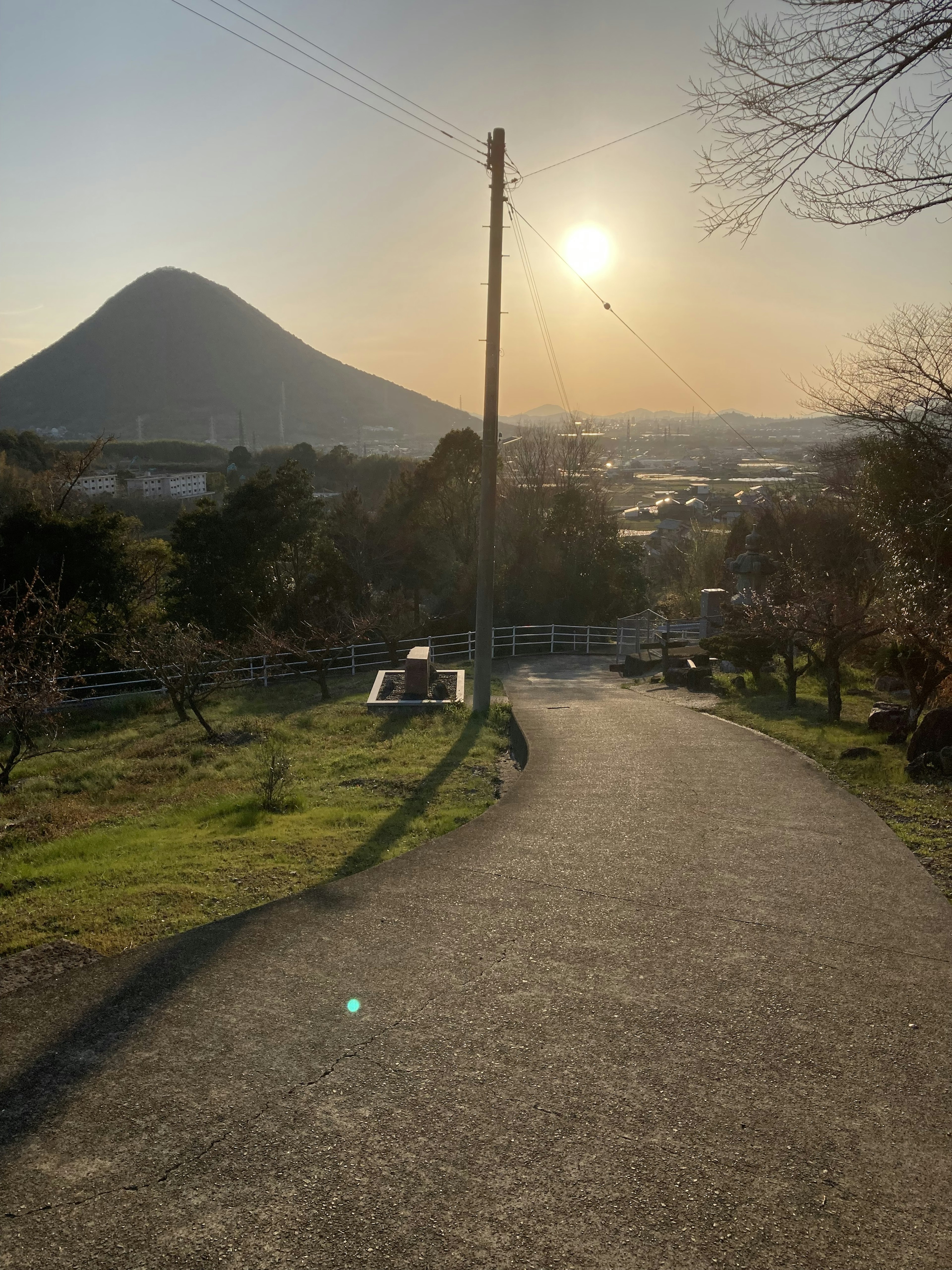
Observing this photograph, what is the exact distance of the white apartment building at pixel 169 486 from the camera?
82.1m

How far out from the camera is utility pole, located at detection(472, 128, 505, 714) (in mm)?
14383

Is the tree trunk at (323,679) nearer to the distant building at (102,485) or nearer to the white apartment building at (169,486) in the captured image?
the distant building at (102,485)

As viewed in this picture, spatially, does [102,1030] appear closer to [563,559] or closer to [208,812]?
[208,812]

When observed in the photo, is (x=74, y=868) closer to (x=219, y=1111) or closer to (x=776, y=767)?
(x=219, y=1111)


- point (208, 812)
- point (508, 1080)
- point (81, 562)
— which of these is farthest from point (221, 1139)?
point (81, 562)

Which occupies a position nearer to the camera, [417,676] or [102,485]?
[417,676]

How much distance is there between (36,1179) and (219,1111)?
2.50 feet

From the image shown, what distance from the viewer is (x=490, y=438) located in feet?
48.7

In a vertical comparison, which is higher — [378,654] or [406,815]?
[378,654]

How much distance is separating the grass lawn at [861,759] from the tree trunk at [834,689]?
0.57 ft

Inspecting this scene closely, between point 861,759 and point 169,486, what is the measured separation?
3298 inches

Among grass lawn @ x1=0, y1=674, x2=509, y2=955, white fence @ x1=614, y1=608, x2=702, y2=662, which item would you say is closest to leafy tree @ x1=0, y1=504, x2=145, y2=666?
grass lawn @ x1=0, y1=674, x2=509, y2=955

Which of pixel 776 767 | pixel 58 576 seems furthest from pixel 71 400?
pixel 776 767

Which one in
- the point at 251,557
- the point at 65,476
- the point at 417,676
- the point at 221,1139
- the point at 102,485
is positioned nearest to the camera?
the point at 221,1139
